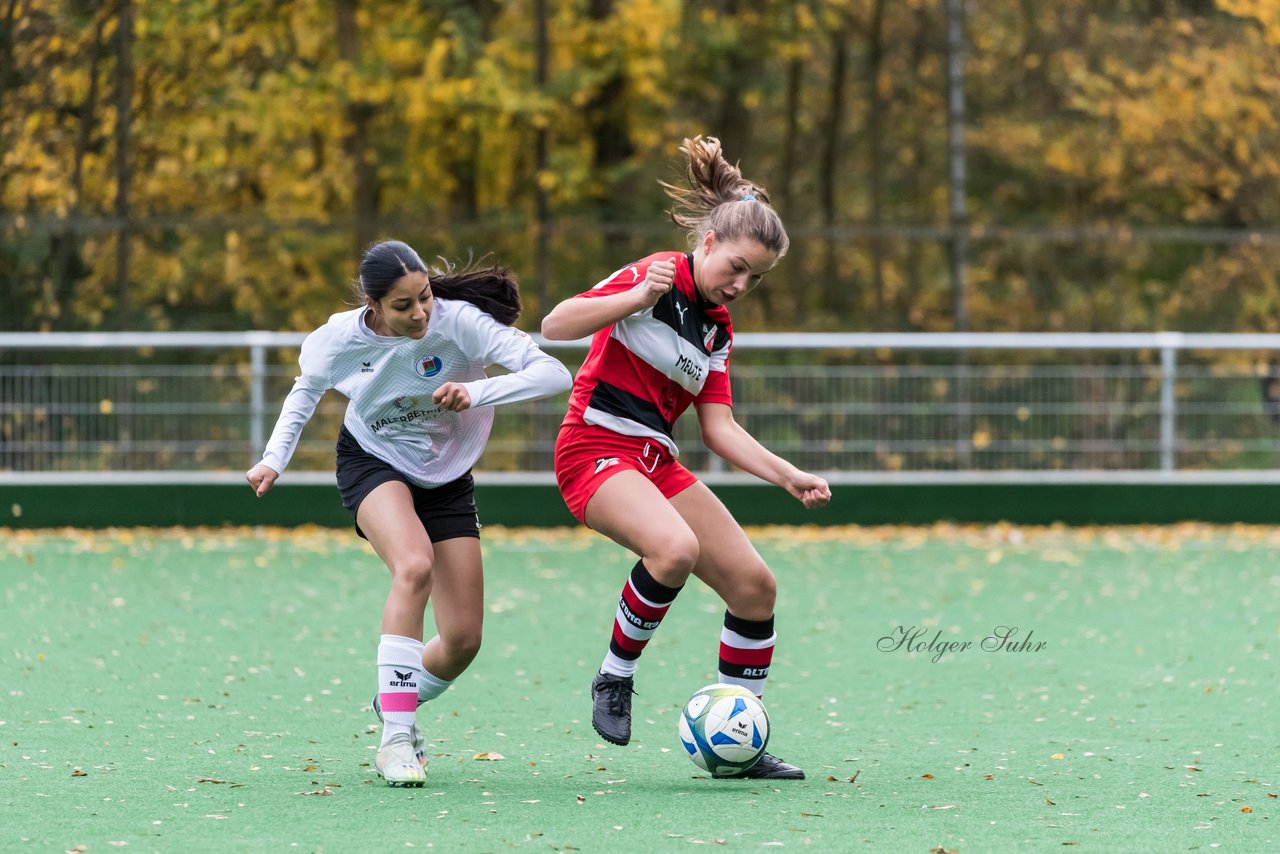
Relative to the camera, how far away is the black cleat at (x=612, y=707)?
5207mm

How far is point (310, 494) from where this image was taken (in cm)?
1334

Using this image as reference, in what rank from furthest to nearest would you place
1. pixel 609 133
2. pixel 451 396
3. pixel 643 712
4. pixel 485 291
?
1. pixel 609 133
2. pixel 643 712
3. pixel 485 291
4. pixel 451 396

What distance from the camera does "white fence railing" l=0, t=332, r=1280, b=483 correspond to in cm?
1316

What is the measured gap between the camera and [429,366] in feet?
17.5

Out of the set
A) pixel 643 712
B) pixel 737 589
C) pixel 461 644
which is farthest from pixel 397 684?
pixel 643 712

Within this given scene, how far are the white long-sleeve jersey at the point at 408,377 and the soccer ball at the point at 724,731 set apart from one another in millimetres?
978

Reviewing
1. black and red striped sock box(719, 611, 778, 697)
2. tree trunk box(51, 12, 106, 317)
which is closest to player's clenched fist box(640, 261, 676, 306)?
black and red striped sock box(719, 611, 778, 697)

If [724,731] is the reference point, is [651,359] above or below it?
above

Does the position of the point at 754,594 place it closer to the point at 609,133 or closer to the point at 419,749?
the point at 419,749

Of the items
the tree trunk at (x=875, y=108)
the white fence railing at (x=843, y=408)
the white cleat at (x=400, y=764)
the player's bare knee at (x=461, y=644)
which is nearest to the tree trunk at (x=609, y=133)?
the tree trunk at (x=875, y=108)

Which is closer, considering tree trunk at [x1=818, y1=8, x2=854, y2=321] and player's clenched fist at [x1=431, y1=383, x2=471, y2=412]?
player's clenched fist at [x1=431, y1=383, x2=471, y2=412]

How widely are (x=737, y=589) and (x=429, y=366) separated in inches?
43.1

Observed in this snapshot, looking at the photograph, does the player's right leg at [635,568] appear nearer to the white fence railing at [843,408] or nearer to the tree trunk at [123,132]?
the white fence railing at [843,408]

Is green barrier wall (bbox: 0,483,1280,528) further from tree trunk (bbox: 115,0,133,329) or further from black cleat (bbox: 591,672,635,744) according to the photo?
Answer: black cleat (bbox: 591,672,635,744)
